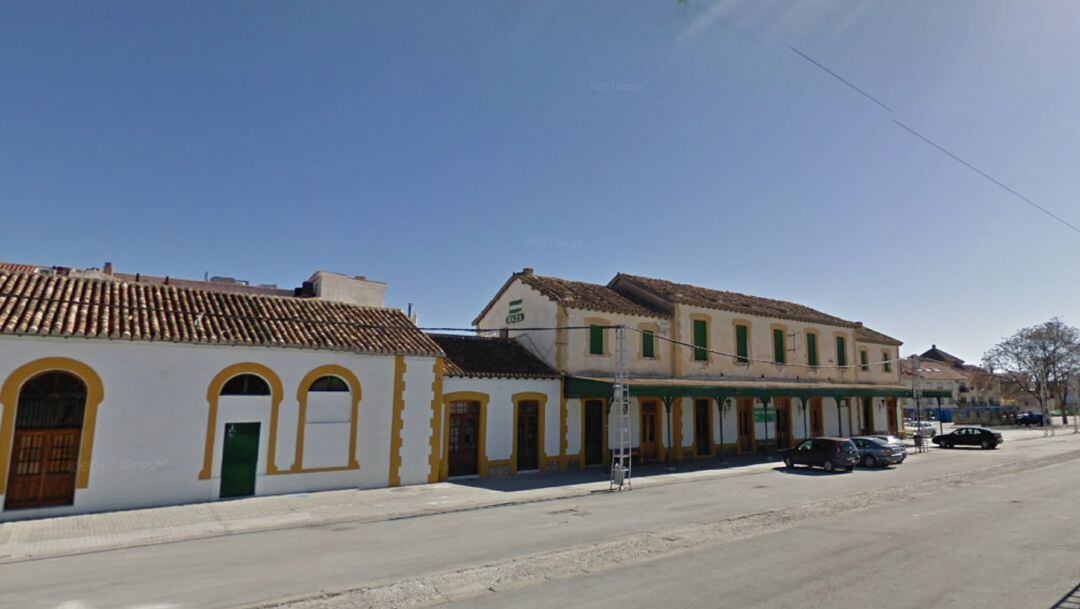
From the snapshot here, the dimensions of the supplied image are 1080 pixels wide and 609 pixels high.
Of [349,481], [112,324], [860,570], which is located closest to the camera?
[860,570]

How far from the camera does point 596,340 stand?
23.8m

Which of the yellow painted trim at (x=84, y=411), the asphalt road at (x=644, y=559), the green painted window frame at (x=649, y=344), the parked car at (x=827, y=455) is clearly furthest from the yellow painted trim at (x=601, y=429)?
the yellow painted trim at (x=84, y=411)

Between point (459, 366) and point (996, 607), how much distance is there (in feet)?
52.5

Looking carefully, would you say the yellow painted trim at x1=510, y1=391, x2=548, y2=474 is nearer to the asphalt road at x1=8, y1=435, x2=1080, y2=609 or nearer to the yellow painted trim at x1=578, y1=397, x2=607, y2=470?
the yellow painted trim at x1=578, y1=397, x2=607, y2=470

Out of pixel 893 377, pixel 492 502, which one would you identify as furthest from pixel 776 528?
pixel 893 377

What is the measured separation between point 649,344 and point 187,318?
17446mm

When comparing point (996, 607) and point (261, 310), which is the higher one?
point (261, 310)

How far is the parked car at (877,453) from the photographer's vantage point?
80.0 ft

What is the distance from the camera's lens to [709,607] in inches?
275

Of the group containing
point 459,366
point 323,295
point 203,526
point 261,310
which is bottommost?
point 203,526

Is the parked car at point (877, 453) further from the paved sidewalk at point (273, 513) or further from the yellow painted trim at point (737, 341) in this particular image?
the paved sidewalk at point (273, 513)

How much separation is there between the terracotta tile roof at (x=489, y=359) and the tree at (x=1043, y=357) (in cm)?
6650

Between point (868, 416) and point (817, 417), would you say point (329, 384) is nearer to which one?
point (817, 417)

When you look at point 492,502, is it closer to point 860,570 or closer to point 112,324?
point 860,570
